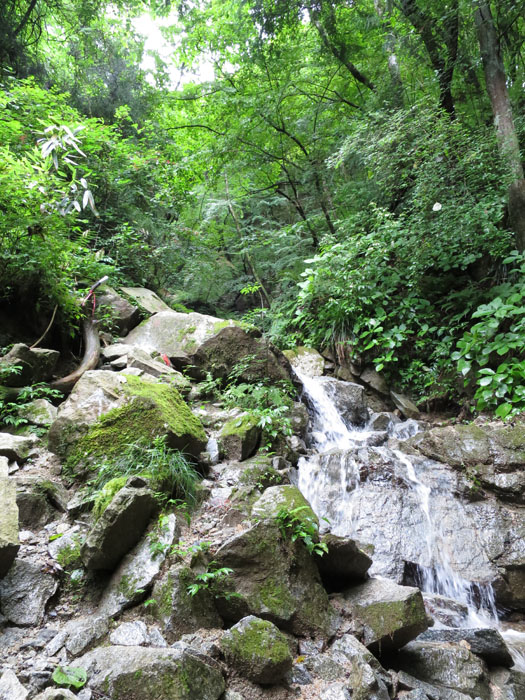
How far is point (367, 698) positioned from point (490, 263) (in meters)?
7.44

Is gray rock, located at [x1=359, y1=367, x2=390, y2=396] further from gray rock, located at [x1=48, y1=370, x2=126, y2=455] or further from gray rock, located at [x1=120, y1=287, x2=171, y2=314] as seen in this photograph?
gray rock, located at [x1=48, y1=370, x2=126, y2=455]

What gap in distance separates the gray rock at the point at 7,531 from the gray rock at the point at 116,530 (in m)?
0.49

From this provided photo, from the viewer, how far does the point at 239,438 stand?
482 cm

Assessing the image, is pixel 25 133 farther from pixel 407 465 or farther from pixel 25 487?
pixel 407 465

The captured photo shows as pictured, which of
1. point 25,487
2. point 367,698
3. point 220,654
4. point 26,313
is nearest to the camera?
point 367,698

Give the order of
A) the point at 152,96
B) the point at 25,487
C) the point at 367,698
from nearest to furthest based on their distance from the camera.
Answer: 1. the point at 367,698
2. the point at 25,487
3. the point at 152,96

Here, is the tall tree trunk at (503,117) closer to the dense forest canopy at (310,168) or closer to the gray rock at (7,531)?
→ the dense forest canopy at (310,168)

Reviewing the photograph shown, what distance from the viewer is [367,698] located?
217 cm

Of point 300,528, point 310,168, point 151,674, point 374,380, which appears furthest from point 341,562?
point 310,168

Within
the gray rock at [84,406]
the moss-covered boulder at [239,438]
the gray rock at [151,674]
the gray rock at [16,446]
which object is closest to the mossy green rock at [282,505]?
the moss-covered boulder at [239,438]

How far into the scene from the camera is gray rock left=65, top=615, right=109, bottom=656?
2.25m

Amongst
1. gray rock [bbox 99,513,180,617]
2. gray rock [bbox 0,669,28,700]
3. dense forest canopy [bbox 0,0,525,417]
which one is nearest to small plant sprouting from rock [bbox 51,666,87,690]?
gray rock [bbox 0,669,28,700]

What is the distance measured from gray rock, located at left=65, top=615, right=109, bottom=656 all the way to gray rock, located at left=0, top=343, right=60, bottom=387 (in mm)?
3276

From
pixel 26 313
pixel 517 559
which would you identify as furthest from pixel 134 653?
pixel 26 313
